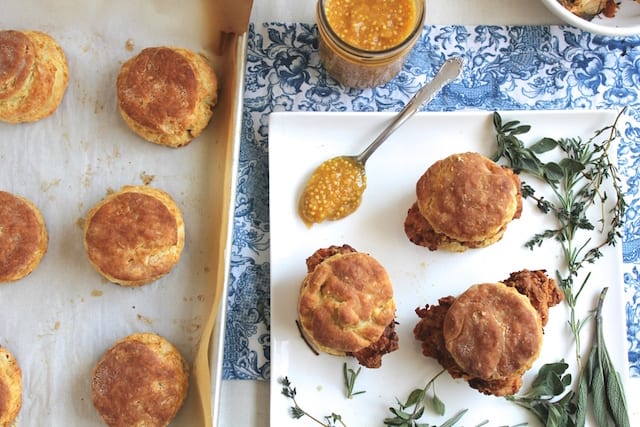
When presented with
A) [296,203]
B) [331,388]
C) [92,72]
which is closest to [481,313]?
[331,388]

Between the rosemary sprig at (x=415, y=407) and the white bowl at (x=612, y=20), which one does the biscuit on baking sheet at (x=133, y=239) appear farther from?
the white bowl at (x=612, y=20)

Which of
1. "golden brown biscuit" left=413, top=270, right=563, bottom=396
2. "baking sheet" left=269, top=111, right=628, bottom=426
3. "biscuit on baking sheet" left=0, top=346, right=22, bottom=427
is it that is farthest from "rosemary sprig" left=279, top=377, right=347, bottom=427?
"biscuit on baking sheet" left=0, top=346, right=22, bottom=427

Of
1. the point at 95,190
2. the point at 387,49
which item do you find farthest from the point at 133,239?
the point at 387,49

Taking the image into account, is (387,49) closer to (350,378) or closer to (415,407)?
(350,378)

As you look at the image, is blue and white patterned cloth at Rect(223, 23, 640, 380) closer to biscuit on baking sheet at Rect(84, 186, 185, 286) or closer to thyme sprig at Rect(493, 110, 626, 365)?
thyme sprig at Rect(493, 110, 626, 365)

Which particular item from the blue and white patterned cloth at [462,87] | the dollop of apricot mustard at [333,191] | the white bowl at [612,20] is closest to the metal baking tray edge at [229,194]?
the blue and white patterned cloth at [462,87]

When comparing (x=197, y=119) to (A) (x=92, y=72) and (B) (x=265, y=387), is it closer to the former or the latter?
(A) (x=92, y=72)
